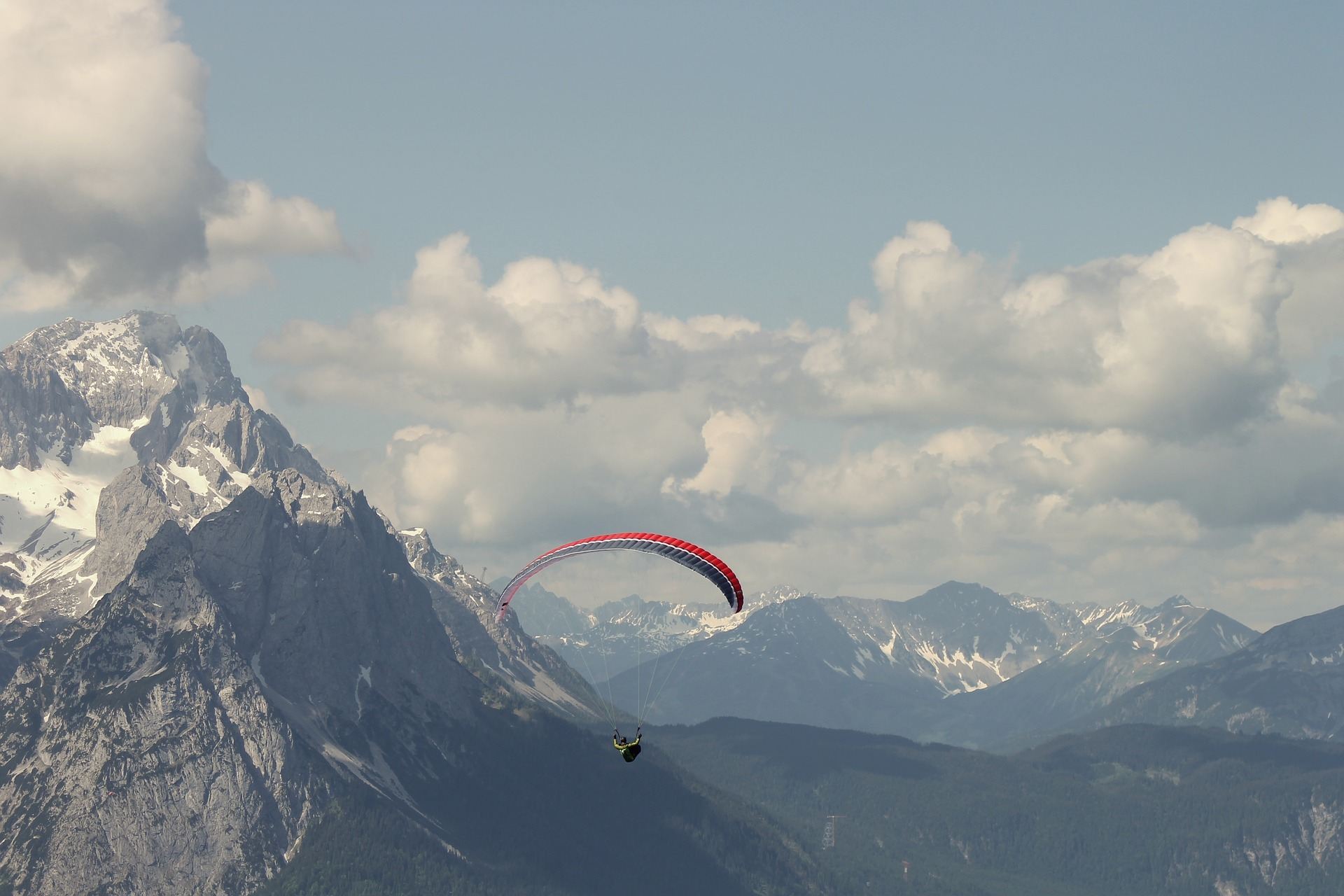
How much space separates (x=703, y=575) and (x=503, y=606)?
67.4 feet

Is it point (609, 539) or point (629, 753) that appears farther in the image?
point (609, 539)

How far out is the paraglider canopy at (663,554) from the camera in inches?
6324

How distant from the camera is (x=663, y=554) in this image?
162375 millimetres

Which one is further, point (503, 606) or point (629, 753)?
point (503, 606)

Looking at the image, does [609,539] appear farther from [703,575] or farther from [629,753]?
[629,753]

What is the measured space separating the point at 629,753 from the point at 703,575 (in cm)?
1930

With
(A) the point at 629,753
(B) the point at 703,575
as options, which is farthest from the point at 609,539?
(A) the point at 629,753

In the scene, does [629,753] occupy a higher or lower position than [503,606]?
lower

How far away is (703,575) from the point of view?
163 meters

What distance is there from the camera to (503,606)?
16675cm

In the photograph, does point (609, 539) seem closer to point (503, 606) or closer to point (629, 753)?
point (503, 606)

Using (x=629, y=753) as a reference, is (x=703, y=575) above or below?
above

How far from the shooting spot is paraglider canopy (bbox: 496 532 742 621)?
16062 cm
